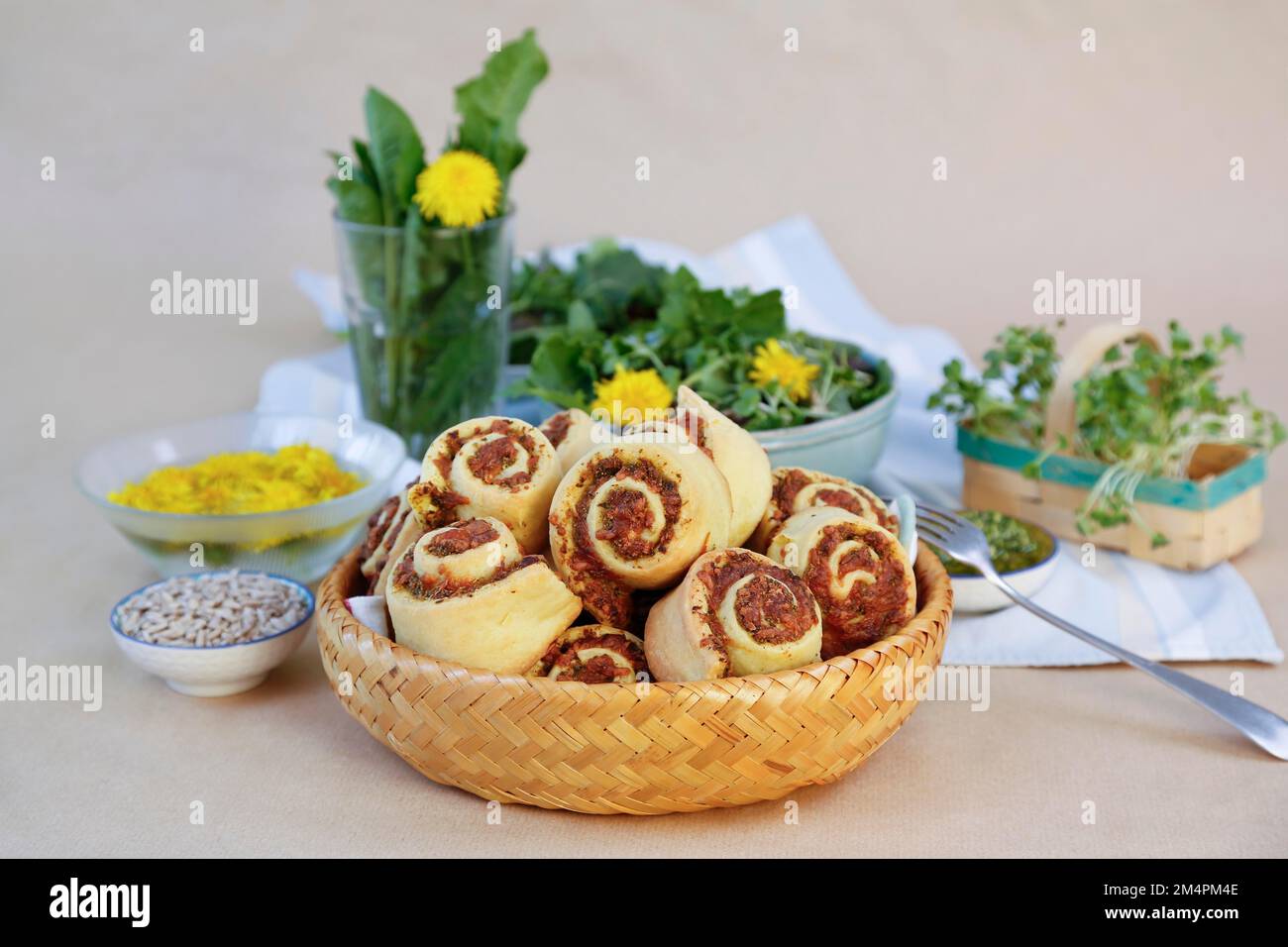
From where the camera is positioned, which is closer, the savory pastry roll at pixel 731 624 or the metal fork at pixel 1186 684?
the savory pastry roll at pixel 731 624

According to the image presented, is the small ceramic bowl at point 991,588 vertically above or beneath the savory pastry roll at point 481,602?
beneath

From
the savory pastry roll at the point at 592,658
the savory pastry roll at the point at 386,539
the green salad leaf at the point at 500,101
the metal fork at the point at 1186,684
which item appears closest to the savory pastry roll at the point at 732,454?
the savory pastry roll at the point at 592,658

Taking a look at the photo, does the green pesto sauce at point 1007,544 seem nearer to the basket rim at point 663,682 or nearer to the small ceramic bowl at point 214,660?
the basket rim at point 663,682

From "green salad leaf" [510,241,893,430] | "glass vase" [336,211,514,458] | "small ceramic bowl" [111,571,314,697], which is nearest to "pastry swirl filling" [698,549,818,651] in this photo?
"small ceramic bowl" [111,571,314,697]

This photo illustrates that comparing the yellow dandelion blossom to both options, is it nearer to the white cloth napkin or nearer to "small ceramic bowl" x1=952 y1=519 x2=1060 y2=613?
the white cloth napkin

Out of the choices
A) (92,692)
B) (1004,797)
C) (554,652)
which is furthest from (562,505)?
(92,692)

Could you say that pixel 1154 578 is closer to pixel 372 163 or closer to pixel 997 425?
pixel 997 425

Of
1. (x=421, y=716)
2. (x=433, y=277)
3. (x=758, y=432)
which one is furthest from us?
(x=433, y=277)

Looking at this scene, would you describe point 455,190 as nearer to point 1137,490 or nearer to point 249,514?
point 249,514
